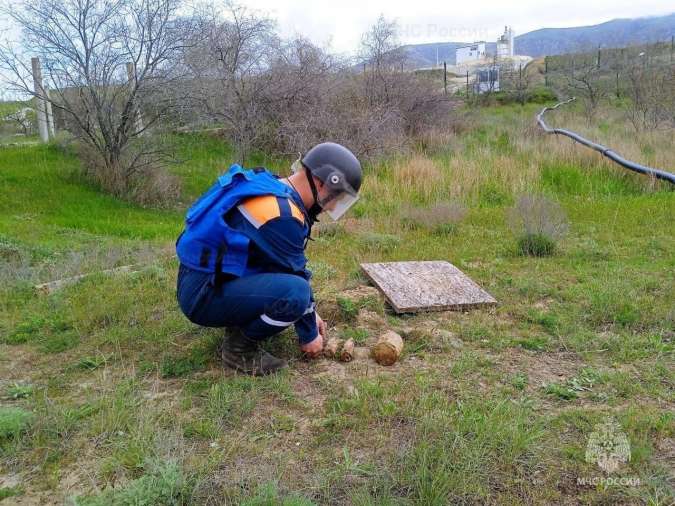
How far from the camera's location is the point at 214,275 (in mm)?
2998

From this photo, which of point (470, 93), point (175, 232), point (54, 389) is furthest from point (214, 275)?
point (470, 93)

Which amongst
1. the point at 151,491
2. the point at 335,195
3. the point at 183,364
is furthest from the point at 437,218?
the point at 151,491

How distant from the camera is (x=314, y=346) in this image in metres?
3.36

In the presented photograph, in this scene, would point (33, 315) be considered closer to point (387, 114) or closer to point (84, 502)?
point (84, 502)

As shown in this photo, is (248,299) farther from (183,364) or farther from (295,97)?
(295,97)

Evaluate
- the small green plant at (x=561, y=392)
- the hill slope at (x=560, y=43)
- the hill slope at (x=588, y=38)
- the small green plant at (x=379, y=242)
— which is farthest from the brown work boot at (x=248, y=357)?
the hill slope at (x=588, y=38)

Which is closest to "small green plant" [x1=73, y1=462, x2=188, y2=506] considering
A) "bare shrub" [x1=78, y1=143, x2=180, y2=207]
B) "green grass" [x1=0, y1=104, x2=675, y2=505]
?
"green grass" [x1=0, y1=104, x2=675, y2=505]

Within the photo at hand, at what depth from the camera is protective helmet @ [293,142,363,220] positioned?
3111 mm

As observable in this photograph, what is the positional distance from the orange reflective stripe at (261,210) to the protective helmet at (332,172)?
0.35 m

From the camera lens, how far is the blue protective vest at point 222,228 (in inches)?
114

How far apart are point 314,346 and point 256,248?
2.31ft

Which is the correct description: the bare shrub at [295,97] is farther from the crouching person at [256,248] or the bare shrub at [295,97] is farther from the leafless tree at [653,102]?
the crouching person at [256,248]

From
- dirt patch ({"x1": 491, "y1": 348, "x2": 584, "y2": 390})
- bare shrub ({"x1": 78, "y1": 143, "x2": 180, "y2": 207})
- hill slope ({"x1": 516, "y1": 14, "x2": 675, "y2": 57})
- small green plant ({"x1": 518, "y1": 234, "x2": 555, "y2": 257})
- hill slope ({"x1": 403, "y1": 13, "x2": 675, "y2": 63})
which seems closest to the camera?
dirt patch ({"x1": 491, "y1": 348, "x2": 584, "y2": 390})

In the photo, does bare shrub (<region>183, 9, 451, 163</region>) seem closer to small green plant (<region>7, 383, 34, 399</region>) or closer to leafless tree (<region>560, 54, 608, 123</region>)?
leafless tree (<region>560, 54, 608, 123</region>)
